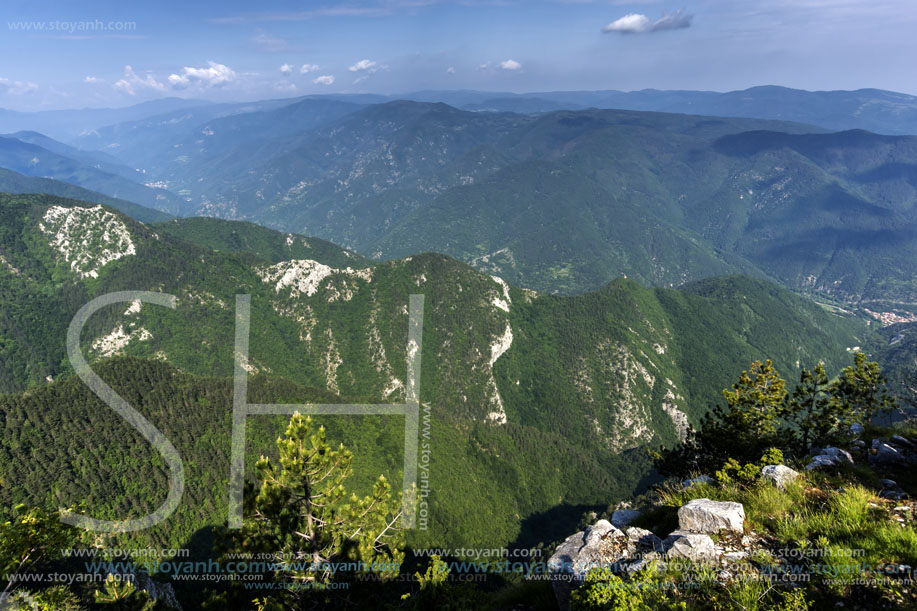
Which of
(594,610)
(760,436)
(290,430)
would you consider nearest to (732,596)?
(594,610)

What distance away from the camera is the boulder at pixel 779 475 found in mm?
15102

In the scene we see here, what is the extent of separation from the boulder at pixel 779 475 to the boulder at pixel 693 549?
16.0ft

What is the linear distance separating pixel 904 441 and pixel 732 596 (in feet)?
54.6

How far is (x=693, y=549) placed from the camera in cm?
1215

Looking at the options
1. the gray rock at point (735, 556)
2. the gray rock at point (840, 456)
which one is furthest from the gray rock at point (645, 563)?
the gray rock at point (840, 456)

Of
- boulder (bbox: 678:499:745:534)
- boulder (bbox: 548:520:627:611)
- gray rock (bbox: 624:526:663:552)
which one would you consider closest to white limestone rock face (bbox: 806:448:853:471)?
boulder (bbox: 678:499:745:534)

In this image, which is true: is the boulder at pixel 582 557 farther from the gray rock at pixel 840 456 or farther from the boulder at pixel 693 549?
the gray rock at pixel 840 456

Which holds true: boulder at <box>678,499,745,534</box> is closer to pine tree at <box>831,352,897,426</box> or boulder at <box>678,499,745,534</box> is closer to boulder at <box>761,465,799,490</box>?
boulder at <box>761,465,799,490</box>

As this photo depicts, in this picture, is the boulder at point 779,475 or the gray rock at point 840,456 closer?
the boulder at point 779,475

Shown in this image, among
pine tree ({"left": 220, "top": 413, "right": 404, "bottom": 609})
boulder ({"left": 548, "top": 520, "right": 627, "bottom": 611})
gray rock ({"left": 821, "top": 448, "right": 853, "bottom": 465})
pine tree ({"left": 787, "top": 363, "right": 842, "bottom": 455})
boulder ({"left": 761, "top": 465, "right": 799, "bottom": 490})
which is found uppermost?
boulder ({"left": 761, "top": 465, "right": 799, "bottom": 490})

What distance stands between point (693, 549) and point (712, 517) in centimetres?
180

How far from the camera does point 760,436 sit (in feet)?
110

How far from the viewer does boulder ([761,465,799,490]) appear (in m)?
15.1

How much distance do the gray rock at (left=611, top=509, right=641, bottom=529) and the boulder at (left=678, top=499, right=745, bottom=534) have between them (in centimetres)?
467
